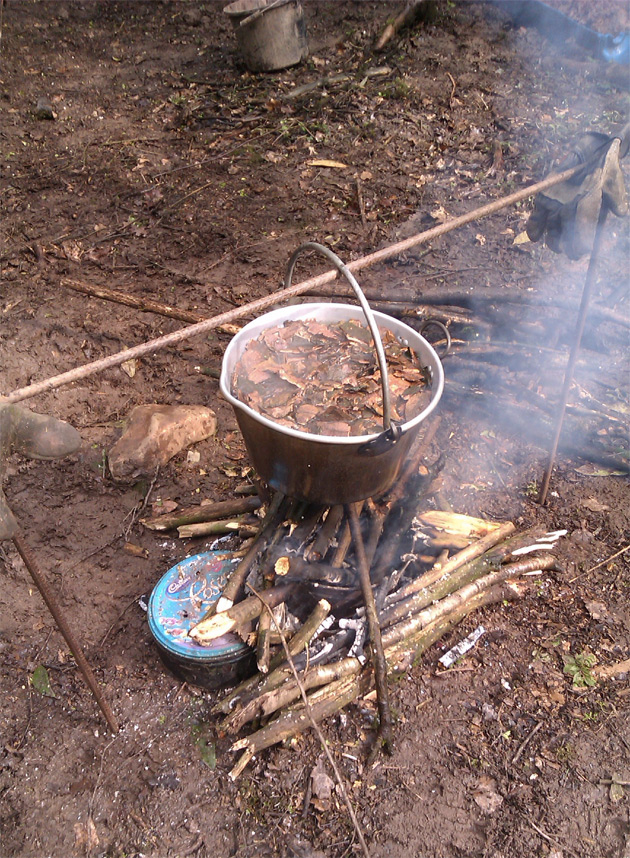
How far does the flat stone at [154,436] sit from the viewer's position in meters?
4.28

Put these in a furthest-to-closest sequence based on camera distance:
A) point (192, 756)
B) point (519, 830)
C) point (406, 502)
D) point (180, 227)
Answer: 1. point (180, 227)
2. point (406, 502)
3. point (192, 756)
4. point (519, 830)

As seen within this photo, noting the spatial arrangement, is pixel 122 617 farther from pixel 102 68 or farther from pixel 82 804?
pixel 102 68

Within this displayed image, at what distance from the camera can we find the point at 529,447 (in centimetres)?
437

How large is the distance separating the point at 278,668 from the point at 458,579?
113 cm

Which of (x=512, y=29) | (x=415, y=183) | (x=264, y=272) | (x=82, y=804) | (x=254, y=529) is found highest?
(x=512, y=29)

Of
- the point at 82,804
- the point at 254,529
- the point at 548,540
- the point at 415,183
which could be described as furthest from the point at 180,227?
the point at 82,804

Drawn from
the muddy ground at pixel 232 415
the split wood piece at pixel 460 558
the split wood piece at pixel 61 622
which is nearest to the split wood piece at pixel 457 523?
the split wood piece at pixel 460 558

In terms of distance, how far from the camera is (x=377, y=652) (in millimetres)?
2930

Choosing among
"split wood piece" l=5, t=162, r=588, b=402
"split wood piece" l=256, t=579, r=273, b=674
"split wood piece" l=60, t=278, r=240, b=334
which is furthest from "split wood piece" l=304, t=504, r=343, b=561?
"split wood piece" l=60, t=278, r=240, b=334

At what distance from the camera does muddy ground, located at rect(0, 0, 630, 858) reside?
109 inches

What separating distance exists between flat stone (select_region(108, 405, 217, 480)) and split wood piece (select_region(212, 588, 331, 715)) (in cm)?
180

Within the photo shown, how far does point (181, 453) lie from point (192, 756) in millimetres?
2137

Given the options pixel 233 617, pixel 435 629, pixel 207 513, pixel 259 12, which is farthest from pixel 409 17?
pixel 233 617

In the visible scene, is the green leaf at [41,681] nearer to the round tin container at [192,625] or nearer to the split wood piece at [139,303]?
the round tin container at [192,625]
